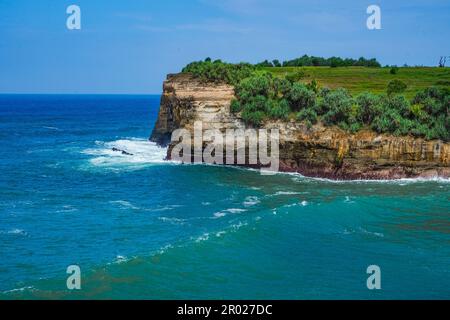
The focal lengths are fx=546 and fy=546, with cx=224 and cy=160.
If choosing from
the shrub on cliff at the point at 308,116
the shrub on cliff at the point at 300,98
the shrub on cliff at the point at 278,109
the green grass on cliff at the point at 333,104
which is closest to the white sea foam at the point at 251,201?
the green grass on cliff at the point at 333,104

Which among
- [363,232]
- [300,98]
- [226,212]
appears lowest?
[363,232]

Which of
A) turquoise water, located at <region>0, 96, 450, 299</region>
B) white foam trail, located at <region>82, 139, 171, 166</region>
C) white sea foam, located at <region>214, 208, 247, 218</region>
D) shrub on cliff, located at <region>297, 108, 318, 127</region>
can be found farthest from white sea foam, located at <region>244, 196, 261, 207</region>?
white foam trail, located at <region>82, 139, 171, 166</region>

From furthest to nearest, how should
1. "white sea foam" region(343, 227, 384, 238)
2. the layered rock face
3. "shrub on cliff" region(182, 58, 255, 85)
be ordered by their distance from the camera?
"shrub on cliff" region(182, 58, 255, 85) → the layered rock face → "white sea foam" region(343, 227, 384, 238)

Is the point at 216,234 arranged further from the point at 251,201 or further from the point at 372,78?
the point at 372,78

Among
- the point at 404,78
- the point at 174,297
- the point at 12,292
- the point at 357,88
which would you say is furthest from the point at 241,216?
the point at 404,78

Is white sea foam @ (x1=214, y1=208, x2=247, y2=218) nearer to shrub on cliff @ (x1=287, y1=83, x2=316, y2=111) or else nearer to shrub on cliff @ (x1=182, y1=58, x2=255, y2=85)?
shrub on cliff @ (x1=287, y1=83, x2=316, y2=111)

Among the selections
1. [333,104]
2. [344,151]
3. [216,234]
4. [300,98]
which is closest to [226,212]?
[216,234]

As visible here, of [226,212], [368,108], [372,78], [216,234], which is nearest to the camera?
[216,234]
